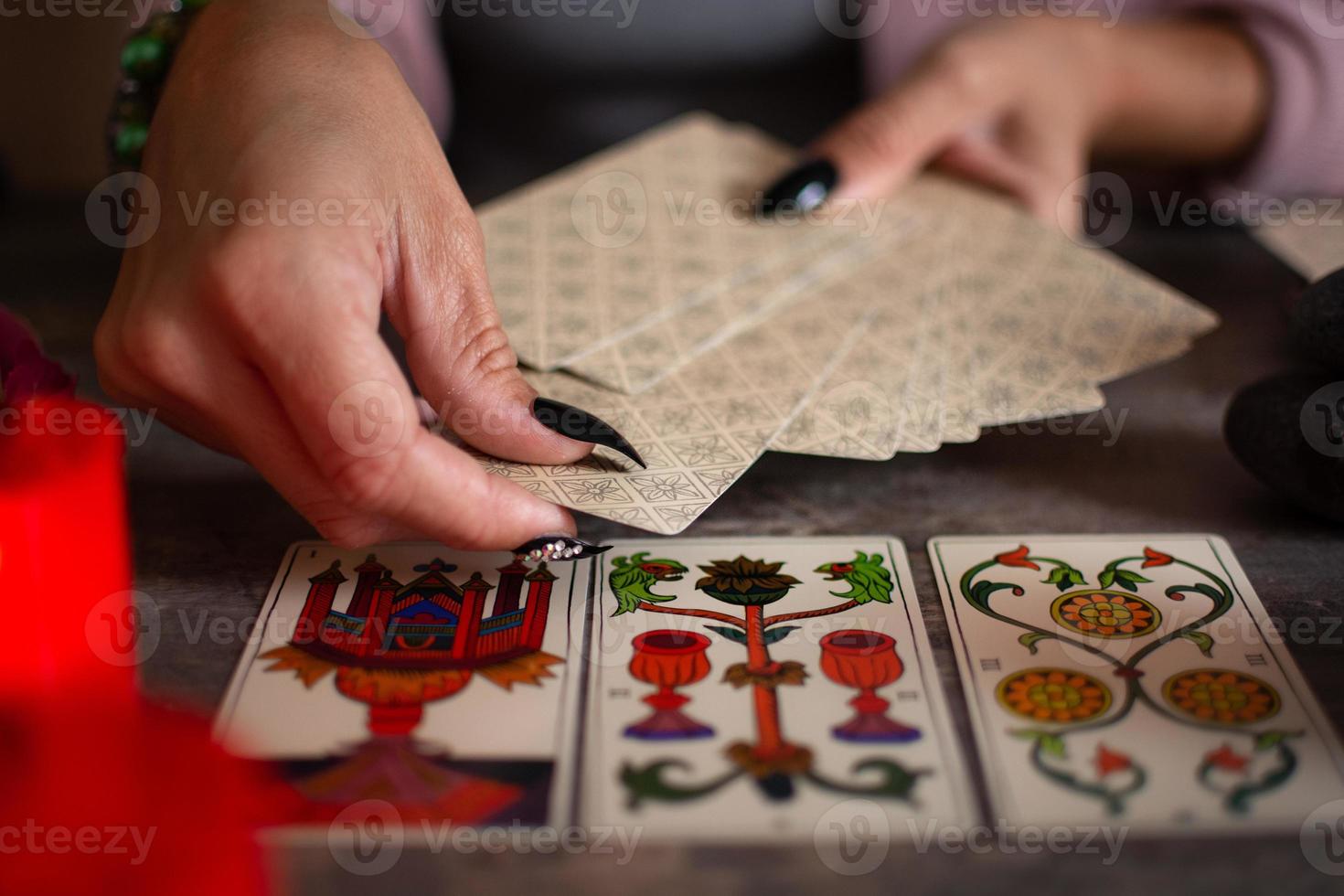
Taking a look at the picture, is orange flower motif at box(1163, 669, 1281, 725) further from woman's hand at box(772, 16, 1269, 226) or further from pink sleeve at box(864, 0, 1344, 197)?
pink sleeve at box(864, 0, 1344, 197)

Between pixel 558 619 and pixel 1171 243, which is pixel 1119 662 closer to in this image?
pixel 558 619

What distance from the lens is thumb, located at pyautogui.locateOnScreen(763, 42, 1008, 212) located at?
106 cm

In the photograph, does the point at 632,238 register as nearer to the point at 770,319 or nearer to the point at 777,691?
the point at 770,319

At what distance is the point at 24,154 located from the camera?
1.54 meters

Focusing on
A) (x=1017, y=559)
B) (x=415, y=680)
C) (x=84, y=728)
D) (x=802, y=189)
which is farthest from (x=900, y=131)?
(x=84, y=728)

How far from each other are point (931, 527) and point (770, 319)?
236 millimetres

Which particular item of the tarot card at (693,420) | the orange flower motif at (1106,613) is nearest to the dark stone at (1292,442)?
the orange flower motif at (1106,613)

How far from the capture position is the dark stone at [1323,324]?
2.26ft

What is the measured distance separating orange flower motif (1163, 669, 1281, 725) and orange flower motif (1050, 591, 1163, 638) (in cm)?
4

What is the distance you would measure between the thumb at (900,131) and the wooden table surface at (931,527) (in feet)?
0.97

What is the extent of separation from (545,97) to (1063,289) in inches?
26.6

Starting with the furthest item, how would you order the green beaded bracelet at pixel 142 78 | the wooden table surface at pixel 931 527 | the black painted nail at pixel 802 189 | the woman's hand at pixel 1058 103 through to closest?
the woman's hand at pixel 1058 103
the black painted nail at pixel 802 189
the green beaded bracelet at pixel 142 78
the wooden table surface at pixel 931 527

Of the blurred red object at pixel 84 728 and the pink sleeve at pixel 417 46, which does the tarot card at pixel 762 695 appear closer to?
the blurred red object at pixel 84 728

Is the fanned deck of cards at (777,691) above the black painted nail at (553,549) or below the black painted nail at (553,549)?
below
